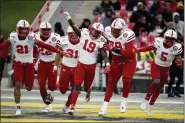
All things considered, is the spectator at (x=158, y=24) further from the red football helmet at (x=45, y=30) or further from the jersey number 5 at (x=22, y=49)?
the jersey number 5 at (x=22, y=49)

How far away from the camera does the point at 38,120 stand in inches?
585

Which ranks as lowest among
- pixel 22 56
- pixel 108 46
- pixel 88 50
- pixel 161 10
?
pixel 22 56

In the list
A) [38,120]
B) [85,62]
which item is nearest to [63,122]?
[38,120]

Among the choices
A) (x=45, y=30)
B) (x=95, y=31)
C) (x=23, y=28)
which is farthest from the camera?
(x=45, y=30)

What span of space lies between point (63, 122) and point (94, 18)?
1289 cm

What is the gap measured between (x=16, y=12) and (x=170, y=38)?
1380 centimetres

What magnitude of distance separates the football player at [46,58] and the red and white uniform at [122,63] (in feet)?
5.09

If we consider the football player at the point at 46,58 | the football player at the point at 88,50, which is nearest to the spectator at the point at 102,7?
the football player at the point at 46,58

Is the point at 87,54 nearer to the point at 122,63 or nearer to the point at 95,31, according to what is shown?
the point at 95,31

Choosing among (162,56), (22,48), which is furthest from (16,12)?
(162,56)

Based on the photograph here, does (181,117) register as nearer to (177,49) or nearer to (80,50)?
(177,49)

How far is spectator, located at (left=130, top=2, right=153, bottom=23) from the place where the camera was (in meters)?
24.7

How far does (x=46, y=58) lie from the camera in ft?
55.6

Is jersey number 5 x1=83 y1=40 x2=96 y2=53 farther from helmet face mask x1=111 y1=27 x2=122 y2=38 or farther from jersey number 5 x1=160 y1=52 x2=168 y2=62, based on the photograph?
jersey number 5 x1=160 y1=52 x2=168 y2=62
